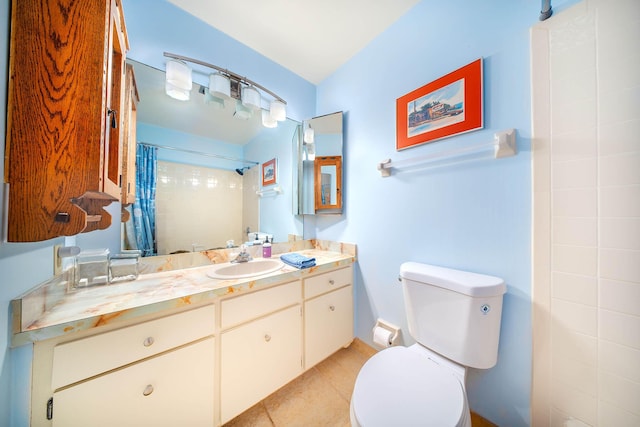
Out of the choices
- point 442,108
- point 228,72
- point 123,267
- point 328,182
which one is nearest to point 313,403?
point 123,267

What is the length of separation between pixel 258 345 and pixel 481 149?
1.57m

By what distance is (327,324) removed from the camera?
1.44 metres

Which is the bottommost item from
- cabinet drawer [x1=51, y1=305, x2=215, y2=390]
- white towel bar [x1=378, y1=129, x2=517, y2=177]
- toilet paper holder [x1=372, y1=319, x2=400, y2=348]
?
toilet paper holder [x1=372, y1=319, x2=400, y2=348]

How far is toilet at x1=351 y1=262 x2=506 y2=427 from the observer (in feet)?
2.30

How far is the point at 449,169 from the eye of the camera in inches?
45.9

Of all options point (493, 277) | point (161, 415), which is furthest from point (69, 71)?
point (493, 277)

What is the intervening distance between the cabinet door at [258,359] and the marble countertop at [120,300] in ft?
0.75

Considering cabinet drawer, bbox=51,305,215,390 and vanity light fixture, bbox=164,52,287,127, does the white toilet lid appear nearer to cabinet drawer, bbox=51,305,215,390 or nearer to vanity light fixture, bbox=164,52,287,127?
cabinet drawer, bbox=51,305,215,390

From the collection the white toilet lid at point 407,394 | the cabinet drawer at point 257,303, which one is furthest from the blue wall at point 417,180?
the cabinet drawer at point 257,303

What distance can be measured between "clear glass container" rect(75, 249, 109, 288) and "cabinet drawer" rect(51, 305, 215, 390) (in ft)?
1.25

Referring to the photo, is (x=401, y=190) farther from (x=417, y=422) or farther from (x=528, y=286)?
(x=417, y=422)

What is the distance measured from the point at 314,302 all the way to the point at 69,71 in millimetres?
1439

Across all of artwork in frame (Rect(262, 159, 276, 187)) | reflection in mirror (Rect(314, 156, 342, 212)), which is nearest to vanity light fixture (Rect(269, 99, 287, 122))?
artwork in frame (Rect(262, 159, 276, 187))

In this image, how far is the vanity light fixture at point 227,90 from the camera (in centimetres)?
123
